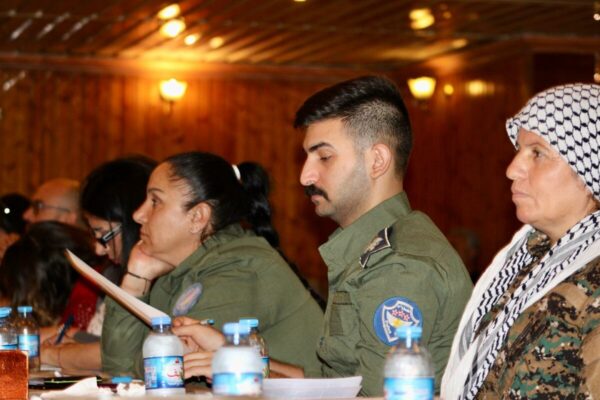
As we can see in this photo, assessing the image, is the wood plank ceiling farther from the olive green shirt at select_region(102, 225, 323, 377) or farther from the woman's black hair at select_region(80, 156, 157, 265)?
the olive green shirt at select_region(102, 225, 323, 377)

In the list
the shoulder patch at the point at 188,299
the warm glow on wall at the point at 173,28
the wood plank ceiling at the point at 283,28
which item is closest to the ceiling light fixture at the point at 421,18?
the wood plank ceiling at the point at 283,28

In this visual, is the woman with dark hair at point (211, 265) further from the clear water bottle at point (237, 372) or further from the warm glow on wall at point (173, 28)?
the warm glow on wall at point (173, 28)

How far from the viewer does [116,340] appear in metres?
4.32

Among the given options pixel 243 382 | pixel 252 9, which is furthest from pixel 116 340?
pixel 252 9

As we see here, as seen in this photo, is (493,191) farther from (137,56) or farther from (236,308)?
(236,308)

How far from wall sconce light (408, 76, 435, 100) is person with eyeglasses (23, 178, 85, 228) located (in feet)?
19.0

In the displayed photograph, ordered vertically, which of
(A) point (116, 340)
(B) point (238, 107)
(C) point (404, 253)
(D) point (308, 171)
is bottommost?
(A) point (116, 340)

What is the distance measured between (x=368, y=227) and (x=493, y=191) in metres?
8.36

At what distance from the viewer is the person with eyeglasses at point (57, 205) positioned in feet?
23.2

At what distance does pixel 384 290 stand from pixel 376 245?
18cm

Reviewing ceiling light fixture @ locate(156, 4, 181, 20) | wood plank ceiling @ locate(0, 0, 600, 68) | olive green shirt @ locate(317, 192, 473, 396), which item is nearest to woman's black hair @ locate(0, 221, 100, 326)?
olive green shirt @ locate(317, 192, 473, 396)

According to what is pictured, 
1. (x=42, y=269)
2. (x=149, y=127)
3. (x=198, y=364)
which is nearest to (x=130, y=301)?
(x=198, y=364)

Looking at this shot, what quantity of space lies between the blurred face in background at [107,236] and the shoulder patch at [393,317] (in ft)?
6.75

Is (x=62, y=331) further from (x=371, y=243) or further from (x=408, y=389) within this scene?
(x=408, y=389)
